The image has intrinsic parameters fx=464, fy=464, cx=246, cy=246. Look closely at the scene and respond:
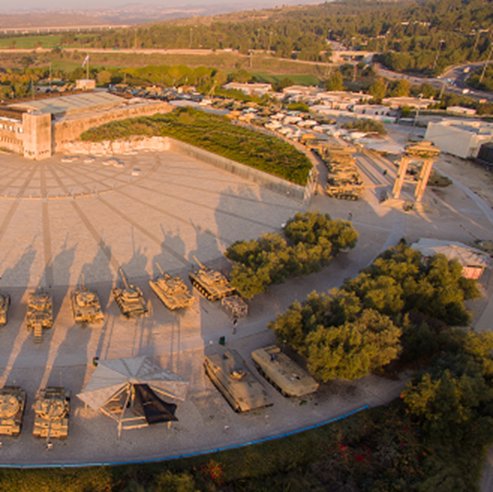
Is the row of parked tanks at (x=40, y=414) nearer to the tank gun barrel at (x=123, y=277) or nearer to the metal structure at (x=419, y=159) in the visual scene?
the tank gun barrel at (x=123, y=277)

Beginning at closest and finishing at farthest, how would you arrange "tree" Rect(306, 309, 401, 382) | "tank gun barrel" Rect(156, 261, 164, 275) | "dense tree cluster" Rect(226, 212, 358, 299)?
"tree" Rect(306, 309, 401, 382) < "dense tree cluster" Rect(226, 212, 358, 299) < "tank gun barrel" Rect(156, 261, 164, 275)

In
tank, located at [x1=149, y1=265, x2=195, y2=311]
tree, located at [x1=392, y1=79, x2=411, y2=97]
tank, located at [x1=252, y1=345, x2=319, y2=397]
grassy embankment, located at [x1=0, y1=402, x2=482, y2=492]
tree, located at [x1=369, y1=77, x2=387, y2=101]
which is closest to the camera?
grassy embankment, located at [x1=0, y1=402, x2=482, y2=492]

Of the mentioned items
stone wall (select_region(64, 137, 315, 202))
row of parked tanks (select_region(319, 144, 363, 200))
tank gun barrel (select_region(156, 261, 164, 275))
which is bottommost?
tank gun barrel (select_region(156, 261, 164, 275))

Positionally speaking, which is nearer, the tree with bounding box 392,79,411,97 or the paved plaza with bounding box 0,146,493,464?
the paved plaza with bounding box 0,146,493,464

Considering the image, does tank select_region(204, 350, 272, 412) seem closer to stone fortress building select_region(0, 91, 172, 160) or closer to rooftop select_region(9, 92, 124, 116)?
stone fortress building select_region(0, 91, 172, 160)

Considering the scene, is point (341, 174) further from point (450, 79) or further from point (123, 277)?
point (450, 79)

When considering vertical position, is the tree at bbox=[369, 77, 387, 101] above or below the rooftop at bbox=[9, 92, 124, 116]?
above

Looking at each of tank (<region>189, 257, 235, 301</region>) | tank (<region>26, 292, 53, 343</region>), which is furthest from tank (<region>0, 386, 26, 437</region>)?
tank (<region>189, 257, 235, 301</region>)

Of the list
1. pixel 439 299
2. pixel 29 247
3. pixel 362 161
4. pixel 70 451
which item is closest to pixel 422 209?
pixel 362 161
